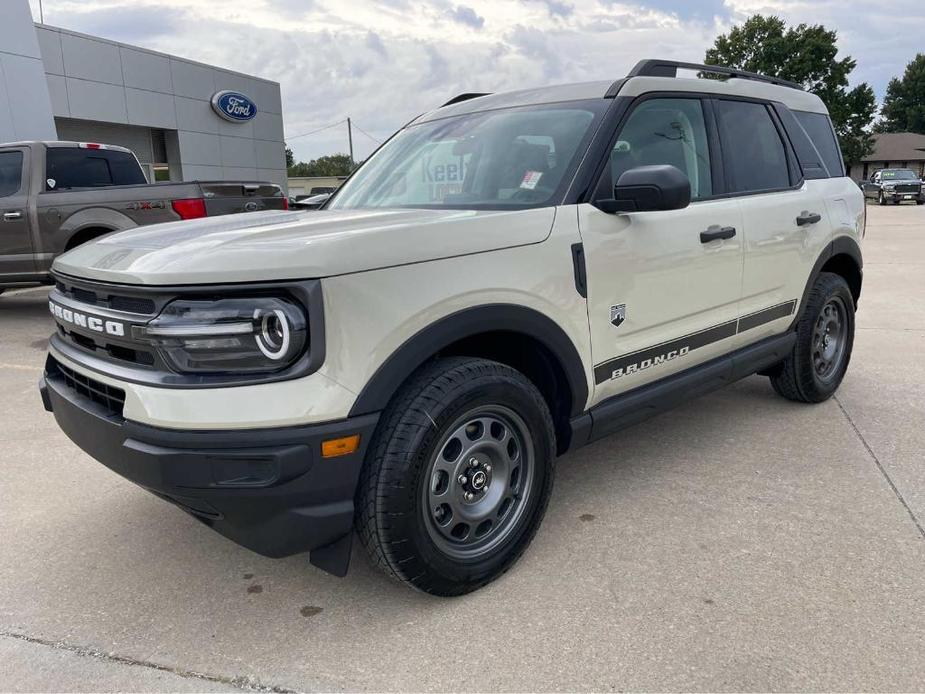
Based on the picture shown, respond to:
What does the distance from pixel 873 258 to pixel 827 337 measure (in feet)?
30.9

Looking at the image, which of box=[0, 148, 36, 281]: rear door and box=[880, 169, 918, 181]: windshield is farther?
box=[880, 169, 918, 181]: windshield

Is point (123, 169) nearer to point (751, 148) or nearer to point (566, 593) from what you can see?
point (751, 148)

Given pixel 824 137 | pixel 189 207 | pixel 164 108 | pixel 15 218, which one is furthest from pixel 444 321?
pixel 164 108

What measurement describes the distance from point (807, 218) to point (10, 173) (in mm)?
8054

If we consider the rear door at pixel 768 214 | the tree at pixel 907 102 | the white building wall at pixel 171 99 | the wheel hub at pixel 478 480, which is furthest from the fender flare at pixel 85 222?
the tree at pixel 907 102

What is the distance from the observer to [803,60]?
50.4 m

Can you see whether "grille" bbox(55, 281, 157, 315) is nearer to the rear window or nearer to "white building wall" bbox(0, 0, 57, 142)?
the rear window

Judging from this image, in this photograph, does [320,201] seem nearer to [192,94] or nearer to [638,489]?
[638,489]

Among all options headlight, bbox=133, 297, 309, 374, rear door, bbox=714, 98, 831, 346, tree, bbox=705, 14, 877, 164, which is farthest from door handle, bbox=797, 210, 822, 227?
tree, bbox=705, 14, 877, 164

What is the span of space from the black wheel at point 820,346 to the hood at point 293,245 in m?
2.41

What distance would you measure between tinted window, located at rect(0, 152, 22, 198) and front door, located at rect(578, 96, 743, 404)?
7.42 m

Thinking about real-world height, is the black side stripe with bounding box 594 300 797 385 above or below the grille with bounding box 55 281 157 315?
below

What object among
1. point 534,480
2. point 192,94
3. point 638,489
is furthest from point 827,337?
point 192,94

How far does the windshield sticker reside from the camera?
2939 mm
